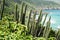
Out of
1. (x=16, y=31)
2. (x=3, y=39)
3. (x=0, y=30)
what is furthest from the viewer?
(x=16, y=31)

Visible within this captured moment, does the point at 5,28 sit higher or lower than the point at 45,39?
higher

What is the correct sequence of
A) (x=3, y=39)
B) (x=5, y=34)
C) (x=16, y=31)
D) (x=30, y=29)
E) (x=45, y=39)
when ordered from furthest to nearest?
1. (x=30, y=29)
2. (x=45, y=39)
3. (x=16, y=31)
4. (x=5, y=34)
5. (x=3, y=39)

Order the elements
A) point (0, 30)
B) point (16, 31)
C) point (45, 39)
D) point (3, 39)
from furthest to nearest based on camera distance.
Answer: point (45, 39) < point (16, 31) < point (0, 30) < point (3, 39)

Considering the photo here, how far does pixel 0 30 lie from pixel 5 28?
82 cm

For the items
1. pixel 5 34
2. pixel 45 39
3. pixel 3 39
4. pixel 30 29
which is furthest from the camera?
pixel 30 29

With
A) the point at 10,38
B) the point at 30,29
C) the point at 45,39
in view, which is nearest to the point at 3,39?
the point at 10,38

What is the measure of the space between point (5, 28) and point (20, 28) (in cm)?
123

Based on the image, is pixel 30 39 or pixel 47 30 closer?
pixel 30 39

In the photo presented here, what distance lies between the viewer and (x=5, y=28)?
1529 cm

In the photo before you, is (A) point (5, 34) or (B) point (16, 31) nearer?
(A) point (5, 34)

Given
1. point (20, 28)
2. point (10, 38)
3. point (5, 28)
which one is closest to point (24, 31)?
point (20, 28)

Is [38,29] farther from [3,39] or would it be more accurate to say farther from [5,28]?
[3,39]

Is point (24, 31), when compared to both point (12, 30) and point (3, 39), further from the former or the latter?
point (3, 39)

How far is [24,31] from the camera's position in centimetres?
1565
